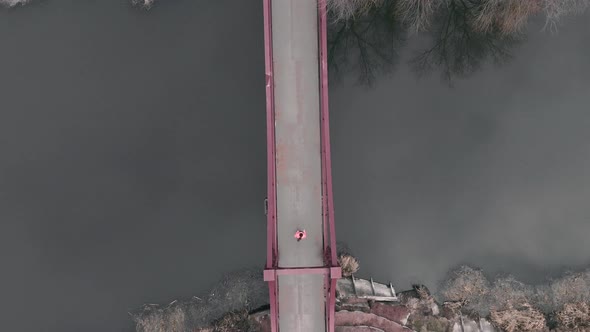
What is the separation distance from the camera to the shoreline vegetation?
31.8 meters

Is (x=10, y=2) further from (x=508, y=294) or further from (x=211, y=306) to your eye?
(x=508, y=294)

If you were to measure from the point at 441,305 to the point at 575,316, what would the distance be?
31.8ft

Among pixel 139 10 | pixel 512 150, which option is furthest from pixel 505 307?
pixel 139 10

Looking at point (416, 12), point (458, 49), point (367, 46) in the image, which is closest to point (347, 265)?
point (367, 46)

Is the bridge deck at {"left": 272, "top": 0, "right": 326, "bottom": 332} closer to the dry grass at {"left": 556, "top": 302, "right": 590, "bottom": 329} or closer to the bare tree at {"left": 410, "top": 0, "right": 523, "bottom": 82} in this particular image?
the bare tree at {"left": 410, "top": 0, "right": 523, "bottom": 82}

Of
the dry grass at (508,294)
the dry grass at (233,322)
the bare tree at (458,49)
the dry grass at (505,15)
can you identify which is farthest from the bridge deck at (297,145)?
the dry grass at (508,294)

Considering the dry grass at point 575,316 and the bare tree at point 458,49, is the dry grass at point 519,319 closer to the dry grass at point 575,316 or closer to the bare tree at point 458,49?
the dry grass at point 575,316

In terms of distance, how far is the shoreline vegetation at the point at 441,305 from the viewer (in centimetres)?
3175

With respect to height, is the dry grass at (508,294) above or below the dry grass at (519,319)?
above

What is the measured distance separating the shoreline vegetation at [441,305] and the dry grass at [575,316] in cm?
7

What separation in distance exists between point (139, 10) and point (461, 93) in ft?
89.7

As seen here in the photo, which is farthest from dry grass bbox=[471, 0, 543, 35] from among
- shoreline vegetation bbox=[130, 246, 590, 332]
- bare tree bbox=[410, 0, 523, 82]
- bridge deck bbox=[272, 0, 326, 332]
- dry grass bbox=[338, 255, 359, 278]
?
dry grass bbox=[338, 255, 359, 278]

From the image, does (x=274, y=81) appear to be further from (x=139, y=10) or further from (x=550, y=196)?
(x=550, y=196)

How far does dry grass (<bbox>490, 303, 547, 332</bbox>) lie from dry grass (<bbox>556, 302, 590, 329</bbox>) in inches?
53.3
